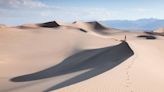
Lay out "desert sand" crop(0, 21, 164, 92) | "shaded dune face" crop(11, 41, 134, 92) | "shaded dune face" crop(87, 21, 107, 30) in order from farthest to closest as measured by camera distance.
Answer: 1. "shaded dune face" crop(87, 21, 107, 30)
2. "shaded dune face" crop(11, 41, 134, 92)
3. "desert sand" crop(0, 21, 164, 92)

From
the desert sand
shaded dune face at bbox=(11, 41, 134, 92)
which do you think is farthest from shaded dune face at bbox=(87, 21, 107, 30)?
shaded dune face at bbox=(11, 41, 134, 92)

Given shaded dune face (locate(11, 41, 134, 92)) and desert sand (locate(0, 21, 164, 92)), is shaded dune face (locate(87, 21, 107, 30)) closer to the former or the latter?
desert sand (locate(0, 21, 164, 92))

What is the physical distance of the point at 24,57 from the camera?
2269cm

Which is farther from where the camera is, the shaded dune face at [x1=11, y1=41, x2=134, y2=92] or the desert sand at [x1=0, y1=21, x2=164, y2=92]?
the shaded dune face at [x1=11, y1=41, x2=134, y2=92]

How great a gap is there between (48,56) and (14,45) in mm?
5461

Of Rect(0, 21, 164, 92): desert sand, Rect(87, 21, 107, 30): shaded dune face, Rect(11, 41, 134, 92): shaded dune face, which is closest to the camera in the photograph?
Rect(0, 21, 164, 92): desert sand

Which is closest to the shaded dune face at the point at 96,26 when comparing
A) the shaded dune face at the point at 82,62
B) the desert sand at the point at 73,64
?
the desert sand at the point at 73,64

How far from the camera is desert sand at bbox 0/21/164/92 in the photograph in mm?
10989

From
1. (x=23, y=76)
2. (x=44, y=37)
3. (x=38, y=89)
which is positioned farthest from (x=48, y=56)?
(x=38, y=89)

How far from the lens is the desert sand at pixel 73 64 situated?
11.0m

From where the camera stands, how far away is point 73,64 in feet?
62.2

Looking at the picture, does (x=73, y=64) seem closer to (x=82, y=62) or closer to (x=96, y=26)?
(x=82, y=62)

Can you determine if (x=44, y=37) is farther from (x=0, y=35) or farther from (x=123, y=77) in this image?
(x=123, y=77)

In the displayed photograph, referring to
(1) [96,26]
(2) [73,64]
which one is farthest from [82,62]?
(1) [96,26]
